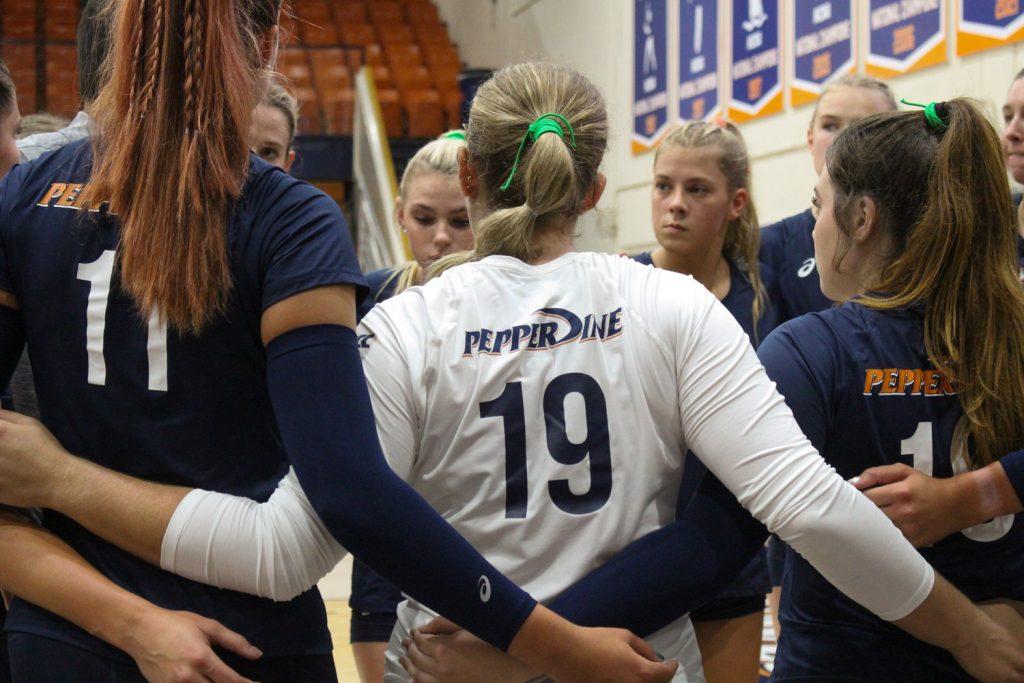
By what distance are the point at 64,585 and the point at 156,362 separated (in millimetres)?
273

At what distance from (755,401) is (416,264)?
4.39 feet

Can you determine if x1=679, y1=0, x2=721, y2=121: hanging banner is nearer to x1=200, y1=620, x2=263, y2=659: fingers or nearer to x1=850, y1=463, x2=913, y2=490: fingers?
x1=850, y1=463, x2=913, y2=490: fingers

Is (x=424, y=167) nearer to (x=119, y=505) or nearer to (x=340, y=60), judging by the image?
(x=119, y=505)

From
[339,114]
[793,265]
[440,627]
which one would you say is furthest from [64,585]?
[339,114]

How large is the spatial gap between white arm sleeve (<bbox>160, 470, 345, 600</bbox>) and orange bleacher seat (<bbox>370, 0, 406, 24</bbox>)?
43.7 ft

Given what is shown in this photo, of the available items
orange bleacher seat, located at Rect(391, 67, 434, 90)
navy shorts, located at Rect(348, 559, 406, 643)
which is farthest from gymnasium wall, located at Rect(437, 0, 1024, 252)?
navy shorts, located at Rect(348, 559, 406, 643)

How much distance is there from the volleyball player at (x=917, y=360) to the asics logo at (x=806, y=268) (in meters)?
1.31

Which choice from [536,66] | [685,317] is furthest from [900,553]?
[536,66]

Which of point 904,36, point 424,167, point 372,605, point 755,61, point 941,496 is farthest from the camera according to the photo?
point 755,61

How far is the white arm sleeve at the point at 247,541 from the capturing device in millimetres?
1202

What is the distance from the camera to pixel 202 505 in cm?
121

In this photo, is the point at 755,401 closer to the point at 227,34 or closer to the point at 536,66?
the point at 536,66

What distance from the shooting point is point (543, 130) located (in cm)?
144

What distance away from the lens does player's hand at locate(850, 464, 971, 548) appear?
1.47 metres
